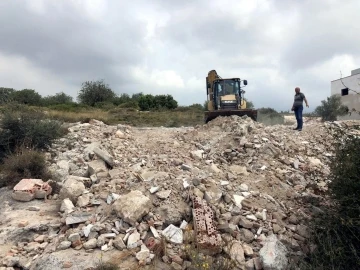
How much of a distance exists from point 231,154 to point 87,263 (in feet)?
13.9

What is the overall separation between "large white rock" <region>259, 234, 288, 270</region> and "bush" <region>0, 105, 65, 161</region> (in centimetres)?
620

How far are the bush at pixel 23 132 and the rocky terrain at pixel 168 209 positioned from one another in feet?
3.96

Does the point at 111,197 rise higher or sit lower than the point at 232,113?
lower

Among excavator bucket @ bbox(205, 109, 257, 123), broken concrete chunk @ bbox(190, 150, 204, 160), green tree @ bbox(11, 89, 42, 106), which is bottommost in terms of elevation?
broken concrete chunk @ bbox(190, 150, 204, 160)

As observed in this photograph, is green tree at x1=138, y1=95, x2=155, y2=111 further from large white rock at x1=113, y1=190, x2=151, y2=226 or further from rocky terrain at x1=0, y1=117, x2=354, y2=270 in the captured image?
large white rock at x1=113, y1=190, x2=151, y2=226

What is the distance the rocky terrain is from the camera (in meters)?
4.28

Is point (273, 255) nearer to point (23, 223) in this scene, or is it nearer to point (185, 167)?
point (185, 167)

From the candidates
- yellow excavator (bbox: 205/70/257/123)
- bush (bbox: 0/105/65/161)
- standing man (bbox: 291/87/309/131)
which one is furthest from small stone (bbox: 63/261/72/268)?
yellow excavator (bbox: 205/70/257/123)

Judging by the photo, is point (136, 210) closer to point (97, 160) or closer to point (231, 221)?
point (231, 221)

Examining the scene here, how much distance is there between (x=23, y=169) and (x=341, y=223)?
5.92m

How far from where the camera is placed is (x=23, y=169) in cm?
698

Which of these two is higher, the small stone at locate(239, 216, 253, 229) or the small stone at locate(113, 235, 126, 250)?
the small stone at locate(239, 216, 253, 229)

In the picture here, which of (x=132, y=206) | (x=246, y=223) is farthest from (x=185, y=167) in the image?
(x=246, y=223)

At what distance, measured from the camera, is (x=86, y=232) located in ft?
15.2
